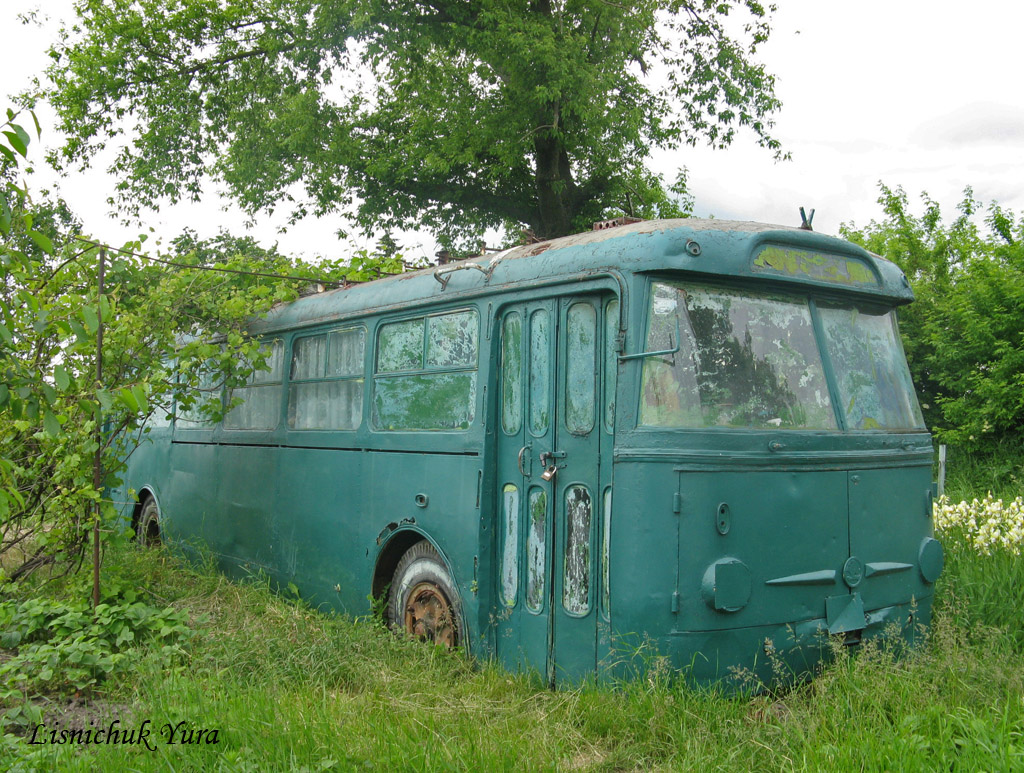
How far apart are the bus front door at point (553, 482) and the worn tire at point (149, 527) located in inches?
266

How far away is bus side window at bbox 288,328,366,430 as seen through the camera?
7.14 metres

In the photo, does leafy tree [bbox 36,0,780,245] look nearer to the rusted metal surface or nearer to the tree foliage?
the tree foliage

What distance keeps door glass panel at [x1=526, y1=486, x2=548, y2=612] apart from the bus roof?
1.27m

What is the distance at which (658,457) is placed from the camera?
465 centimetres

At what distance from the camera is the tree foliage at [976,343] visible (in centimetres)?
1202

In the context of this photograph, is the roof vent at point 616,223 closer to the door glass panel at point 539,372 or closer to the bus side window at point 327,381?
the door glass panel at point 539,372

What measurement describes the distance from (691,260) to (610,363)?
26.9 inches

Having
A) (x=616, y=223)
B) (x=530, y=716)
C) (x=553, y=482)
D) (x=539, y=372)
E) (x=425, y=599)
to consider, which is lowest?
(x=530, y=716)

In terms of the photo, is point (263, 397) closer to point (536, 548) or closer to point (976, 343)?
point (536, 548)

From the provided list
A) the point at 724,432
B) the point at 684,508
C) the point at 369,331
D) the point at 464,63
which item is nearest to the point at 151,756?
the point at 684,508

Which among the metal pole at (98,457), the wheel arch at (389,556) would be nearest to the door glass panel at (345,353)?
the wheel arch at (389,556)

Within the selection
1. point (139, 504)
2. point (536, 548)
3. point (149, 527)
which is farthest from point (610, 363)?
point (139, 504)

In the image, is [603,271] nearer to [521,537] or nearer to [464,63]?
[521,537]

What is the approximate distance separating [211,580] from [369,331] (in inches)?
118
